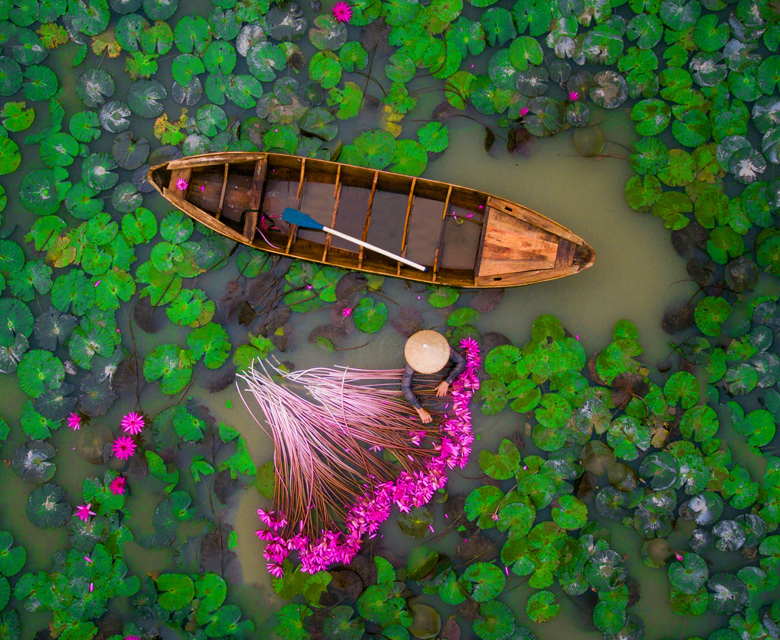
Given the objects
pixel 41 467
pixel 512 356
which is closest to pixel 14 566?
pixel 41 467

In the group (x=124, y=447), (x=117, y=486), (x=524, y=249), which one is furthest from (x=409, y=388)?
(x=117, y=486)

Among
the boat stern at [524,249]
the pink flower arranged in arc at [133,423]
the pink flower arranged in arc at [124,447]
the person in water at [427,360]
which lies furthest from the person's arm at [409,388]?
the pink flower arranged in arc at [124,447]

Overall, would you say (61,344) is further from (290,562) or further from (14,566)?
(290,562)

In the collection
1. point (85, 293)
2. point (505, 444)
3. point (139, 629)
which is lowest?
point (139, 629)

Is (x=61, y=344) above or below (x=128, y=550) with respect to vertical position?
above

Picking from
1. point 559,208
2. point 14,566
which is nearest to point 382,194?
point 559,208

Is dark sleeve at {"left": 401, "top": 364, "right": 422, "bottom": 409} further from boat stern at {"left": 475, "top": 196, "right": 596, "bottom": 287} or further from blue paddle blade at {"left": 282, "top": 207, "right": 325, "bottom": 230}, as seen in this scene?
blue paddle blade at {"left": 282, "top": 207, "right": 325, "bottom": 230}

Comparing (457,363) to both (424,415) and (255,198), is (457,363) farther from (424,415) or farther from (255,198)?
(255,198)
